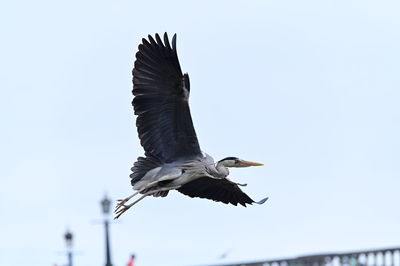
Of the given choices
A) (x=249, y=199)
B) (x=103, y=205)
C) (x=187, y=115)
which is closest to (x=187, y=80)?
(x=187, y=115)

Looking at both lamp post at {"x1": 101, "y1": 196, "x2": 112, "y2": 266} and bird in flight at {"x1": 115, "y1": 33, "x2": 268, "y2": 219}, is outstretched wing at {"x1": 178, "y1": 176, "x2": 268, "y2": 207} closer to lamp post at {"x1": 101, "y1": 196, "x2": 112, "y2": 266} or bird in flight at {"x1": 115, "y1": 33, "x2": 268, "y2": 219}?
bird in flight at {"x1": 115, "y1": 33, "x2": 268, "y2": 219}

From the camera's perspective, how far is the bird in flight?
42.1 meters

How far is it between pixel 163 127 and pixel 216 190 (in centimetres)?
268

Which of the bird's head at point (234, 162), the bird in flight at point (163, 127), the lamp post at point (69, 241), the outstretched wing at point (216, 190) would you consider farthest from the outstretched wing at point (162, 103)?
the lamp post at point (69, 241)

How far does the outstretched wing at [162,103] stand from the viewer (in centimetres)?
4222

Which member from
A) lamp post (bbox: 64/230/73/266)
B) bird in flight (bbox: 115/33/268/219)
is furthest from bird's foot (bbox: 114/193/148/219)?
lamp post (bbox: 64/230/73/266)

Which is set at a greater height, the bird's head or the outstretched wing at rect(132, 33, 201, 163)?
the outstretched wing at rect(132, 33, 201, 163)

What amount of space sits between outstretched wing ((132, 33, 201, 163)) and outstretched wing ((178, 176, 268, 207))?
1737 mm

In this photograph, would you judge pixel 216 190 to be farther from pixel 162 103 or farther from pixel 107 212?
pixel 107 212

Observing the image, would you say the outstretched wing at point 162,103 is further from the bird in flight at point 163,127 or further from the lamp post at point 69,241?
the lamp post at point 69,241

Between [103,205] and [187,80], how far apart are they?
3014 cm

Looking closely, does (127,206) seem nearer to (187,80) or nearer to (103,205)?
(187,80)

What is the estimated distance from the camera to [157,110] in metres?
42.3

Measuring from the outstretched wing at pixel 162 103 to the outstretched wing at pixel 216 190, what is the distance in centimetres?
174
